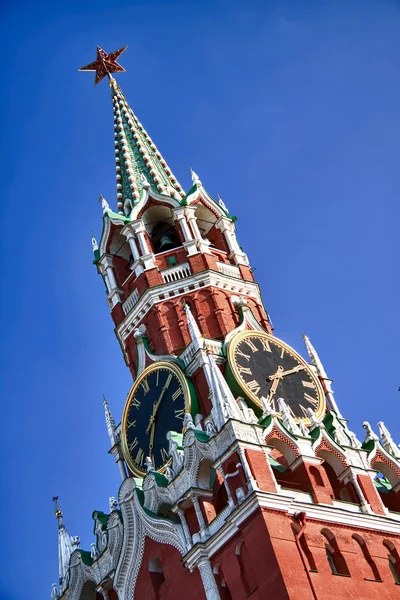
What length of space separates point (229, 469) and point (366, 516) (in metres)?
4.30

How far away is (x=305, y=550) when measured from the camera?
34.0 metres

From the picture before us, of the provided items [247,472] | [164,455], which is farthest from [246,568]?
[164,455]

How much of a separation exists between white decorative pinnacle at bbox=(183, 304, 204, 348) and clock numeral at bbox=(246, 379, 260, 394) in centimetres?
196

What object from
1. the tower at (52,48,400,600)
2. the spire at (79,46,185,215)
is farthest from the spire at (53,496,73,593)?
the spire at (79,46,185,215)

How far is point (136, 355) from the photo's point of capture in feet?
147

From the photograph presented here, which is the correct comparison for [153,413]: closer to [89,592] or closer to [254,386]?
[254,386]

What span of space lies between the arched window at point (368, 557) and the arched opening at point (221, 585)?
150 inches

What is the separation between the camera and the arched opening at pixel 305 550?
111 ft

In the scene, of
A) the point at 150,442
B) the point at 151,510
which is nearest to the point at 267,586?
the point at 151,510

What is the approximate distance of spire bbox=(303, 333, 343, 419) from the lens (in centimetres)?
4250

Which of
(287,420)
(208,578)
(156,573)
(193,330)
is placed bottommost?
(208,578)

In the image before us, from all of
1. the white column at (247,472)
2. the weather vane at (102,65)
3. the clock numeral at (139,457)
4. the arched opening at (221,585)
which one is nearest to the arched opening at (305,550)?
the white column at (247,472)

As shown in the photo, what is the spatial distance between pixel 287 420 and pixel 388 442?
13.6ft

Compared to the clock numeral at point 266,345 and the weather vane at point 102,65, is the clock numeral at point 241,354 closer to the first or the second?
the clock numeral at point 266,345
